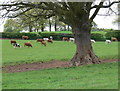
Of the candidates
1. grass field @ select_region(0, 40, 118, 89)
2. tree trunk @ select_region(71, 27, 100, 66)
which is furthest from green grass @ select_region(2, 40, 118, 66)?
grass field @ select_region(0, 40, 118, 89)

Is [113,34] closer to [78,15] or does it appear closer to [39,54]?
[39,54]

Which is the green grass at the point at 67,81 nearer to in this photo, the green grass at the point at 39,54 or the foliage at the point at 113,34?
the green grass at the point at 39,54

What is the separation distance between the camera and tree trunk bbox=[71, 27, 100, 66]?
571 inches

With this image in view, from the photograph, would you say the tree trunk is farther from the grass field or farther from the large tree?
the grass field

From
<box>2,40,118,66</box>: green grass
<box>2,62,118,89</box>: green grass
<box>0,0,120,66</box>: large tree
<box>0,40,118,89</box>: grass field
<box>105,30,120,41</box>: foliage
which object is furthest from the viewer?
<box>105,30,120,41</box>: foliage

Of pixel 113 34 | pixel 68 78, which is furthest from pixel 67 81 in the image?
pixel 113 34

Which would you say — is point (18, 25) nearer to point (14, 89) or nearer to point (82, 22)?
point (82, 22)

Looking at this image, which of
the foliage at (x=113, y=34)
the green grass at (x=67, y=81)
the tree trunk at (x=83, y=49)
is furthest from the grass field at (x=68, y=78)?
the foliage at (x=113, y=34)

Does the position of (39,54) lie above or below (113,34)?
below

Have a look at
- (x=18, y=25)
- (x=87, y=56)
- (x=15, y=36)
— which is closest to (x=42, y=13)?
(x=18, y=25)

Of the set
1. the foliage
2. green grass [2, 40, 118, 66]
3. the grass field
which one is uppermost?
the foliage

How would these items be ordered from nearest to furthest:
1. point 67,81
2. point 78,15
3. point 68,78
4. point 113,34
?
point 67,81 → point 68,78 → point 78,15 → point 113,34

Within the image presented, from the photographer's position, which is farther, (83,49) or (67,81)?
(83,49)

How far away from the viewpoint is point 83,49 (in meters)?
14.6
